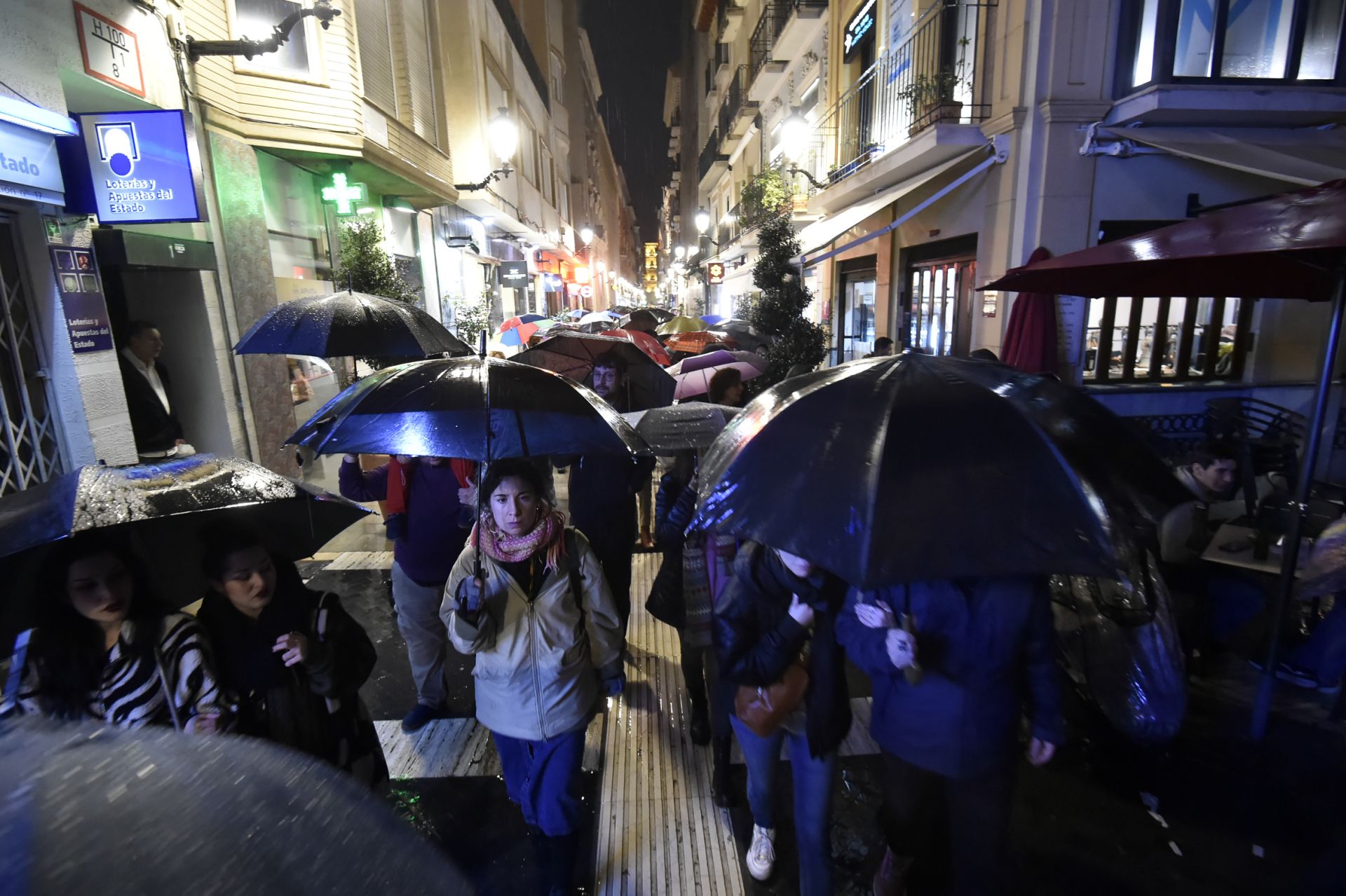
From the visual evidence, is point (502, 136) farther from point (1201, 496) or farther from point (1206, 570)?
point (1206, 570)

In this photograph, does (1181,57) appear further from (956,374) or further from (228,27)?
(228,27)

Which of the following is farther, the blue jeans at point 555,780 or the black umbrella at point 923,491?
the blue jeans at point 555,780

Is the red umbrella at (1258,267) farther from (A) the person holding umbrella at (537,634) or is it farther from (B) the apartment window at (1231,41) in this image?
(B) the apartment window at (1231,41)

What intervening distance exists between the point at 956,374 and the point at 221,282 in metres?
8.77

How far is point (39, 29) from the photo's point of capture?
509cm

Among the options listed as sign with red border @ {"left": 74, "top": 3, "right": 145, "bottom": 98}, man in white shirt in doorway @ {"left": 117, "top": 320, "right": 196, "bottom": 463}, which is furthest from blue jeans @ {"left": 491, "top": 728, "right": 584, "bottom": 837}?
sign with red border @ {"left": 74, "top": 3, "right": 145, "bottom": 98}

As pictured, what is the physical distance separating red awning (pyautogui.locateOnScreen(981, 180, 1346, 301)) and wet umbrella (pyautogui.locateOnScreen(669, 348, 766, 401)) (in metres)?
2.86

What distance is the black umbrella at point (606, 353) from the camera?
6.57 m

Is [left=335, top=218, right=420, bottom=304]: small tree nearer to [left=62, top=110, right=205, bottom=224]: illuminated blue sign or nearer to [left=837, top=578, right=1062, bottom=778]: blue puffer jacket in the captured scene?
Answer: [left=62, top=110, right=205, bottom=224]: illuminated blue sign

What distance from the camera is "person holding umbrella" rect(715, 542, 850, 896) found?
7.43 ft

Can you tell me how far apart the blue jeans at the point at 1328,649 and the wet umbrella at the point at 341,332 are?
5.39 meters

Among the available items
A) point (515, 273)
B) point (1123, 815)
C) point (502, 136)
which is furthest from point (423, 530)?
point (515, 273)

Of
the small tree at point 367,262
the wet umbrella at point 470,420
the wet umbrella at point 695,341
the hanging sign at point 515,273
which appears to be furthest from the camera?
the hanging sign at point 515,273

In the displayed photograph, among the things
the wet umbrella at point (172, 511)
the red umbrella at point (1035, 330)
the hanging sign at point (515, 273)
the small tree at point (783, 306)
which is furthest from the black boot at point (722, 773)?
the hanging sign at point (515, 273)
